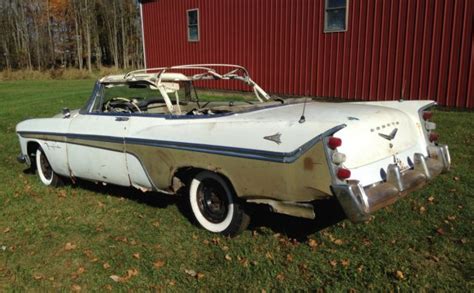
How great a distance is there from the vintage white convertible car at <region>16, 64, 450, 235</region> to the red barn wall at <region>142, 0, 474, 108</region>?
6.12m

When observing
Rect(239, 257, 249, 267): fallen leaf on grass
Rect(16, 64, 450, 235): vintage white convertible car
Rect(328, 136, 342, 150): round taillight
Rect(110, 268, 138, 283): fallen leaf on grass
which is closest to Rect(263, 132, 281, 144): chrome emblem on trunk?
Rect(16, 64, 450, 235): vintage white convertible car

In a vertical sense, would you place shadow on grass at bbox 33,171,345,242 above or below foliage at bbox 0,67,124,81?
above

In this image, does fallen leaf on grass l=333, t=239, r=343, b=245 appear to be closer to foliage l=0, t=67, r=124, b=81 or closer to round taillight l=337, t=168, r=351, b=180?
round taillight l=337, t=168, r=351, b=180

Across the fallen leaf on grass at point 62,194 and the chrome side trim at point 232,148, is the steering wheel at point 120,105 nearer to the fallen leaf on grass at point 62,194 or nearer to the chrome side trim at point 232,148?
the chrome side trim at point 232,148

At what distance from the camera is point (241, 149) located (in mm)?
3635

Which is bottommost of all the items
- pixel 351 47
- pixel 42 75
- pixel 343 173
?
pixel 42 75


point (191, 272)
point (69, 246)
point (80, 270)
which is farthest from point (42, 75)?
point (191, 272)

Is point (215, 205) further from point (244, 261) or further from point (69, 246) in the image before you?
point (69, 246)

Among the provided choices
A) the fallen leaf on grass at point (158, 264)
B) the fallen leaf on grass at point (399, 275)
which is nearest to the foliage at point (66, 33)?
the fallen leaf on grass at point (158, 264)

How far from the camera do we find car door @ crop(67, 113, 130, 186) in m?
4.72

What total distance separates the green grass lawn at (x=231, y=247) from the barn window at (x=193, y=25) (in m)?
11.2

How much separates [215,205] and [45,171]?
3035 millimetres

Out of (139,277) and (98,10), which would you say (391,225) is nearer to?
(139,277)

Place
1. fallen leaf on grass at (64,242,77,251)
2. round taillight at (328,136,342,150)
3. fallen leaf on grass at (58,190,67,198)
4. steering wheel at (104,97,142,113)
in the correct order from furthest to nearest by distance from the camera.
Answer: fallen leaf on grass at (58,190,67,198), steering wheel at (104,97,142,113), fallen leaf on grass at (64,242,77,251), round taillight at (328,136,342,150)
